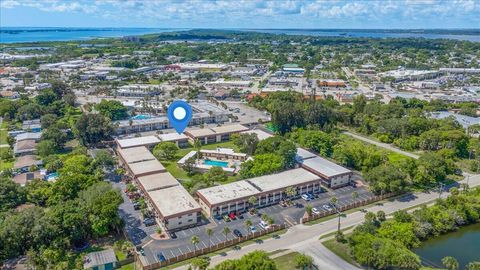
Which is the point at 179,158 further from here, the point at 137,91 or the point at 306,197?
the point at 137,91

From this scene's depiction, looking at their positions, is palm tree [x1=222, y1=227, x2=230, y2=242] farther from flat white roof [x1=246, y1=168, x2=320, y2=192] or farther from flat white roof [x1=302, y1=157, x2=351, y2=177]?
flat white roof [x1=302, y1=157, x2=351, y2=177]

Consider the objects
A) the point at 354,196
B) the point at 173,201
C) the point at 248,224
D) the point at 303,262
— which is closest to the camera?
the point at 303,262

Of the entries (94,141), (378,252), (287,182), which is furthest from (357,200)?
(94,141)

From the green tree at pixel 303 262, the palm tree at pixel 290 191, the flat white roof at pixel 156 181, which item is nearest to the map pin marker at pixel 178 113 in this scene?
the flat white roof at pixel 156 181

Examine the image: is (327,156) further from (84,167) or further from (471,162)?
(84,167)

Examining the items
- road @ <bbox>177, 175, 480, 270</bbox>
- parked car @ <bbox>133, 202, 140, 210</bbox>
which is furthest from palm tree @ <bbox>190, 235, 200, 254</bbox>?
parked car @ <bbox>133, 202, 140, 210</bbox>

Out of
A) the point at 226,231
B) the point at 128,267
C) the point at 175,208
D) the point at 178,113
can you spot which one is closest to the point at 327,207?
the point at 226,231

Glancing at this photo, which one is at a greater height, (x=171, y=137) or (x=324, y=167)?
(x=171, y=137)
